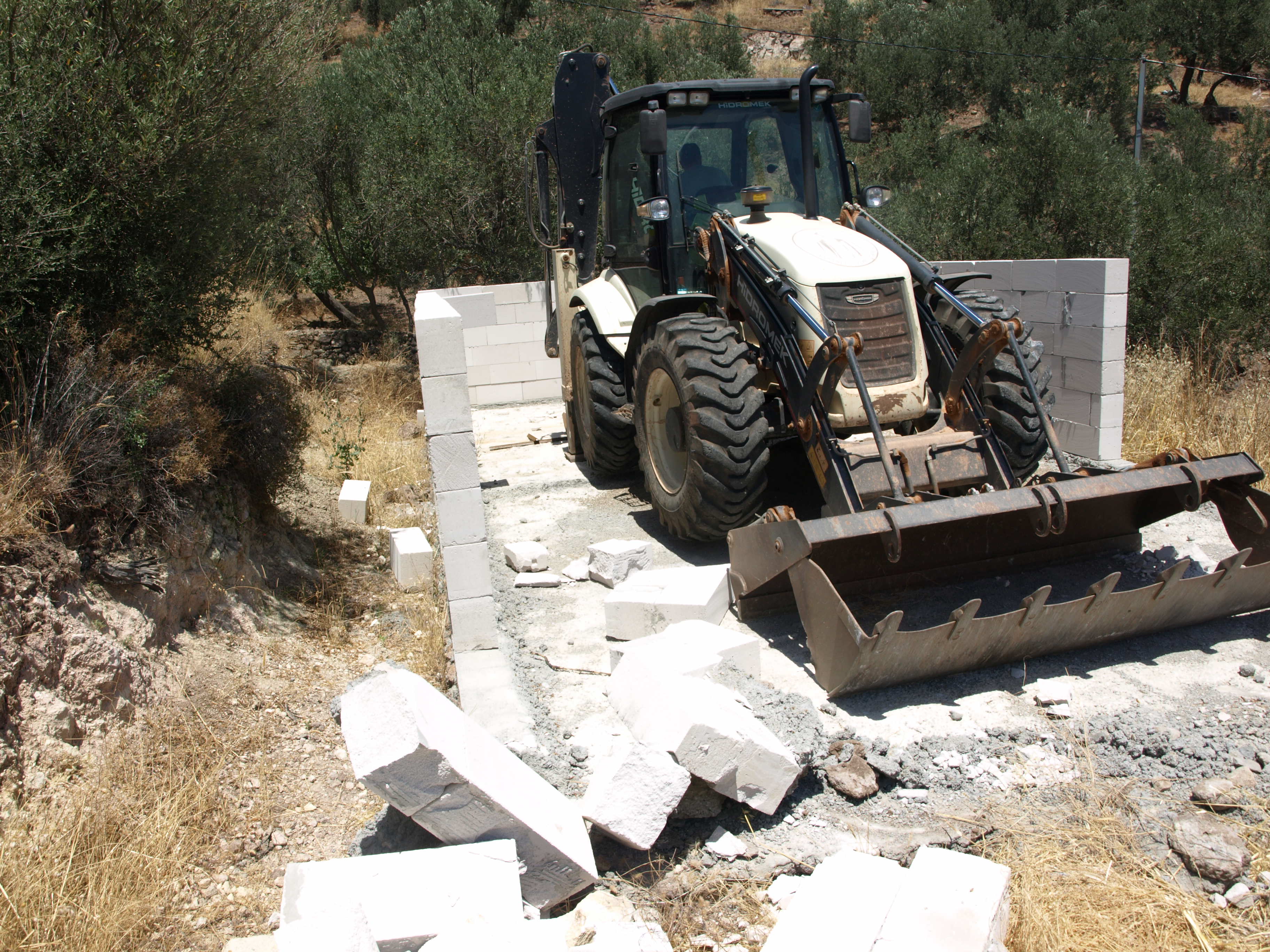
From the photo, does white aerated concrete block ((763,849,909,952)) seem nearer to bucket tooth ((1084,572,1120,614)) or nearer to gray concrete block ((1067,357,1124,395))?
bucket tooth ((1084,572,1120,614))

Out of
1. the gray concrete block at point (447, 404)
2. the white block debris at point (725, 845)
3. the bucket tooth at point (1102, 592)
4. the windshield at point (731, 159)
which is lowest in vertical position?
the white block debris at point (725, 845)

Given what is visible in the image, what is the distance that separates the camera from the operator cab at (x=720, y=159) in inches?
244

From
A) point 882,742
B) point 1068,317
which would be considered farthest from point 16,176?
point 1068,317

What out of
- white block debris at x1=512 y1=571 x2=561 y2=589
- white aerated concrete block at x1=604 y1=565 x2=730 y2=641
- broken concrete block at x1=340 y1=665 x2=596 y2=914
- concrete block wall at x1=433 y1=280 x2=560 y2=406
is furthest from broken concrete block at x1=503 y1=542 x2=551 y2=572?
concrete block wall at x1=433 y1=280 x2=560 y2=406

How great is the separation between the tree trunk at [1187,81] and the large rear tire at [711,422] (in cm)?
2645

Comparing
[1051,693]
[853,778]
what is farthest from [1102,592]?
[853,778]

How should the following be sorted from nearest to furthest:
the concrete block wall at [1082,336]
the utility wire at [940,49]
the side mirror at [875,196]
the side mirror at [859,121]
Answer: the side mirror at [859,121]
the side mirror at [875,196]
the concrete block wall at [1082,336]
the utility wire at [940,49]

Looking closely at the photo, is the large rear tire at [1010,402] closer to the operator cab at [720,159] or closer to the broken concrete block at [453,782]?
the operator cab at [720,159]

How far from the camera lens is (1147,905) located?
3.00 meters

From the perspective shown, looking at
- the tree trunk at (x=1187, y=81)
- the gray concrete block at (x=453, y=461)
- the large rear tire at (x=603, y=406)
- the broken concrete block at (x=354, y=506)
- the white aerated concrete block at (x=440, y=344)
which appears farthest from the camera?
the tree trunk at (x=1187, y=81)

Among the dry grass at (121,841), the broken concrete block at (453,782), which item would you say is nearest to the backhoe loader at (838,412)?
the broken concrete block at (453,782)

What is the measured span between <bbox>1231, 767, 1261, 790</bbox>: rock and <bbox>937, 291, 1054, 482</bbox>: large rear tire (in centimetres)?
206

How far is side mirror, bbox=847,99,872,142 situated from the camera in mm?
6180

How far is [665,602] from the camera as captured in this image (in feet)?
15.7
